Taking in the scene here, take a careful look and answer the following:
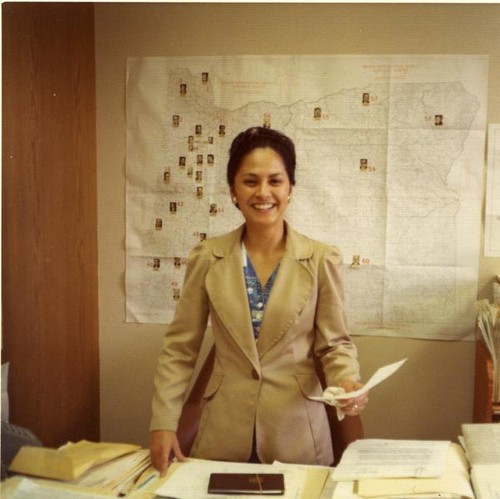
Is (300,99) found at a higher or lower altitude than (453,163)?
higher

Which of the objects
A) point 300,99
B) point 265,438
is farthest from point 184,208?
point 265,438

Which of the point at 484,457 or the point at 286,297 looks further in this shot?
the point at 286,297

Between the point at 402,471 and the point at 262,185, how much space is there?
624mm

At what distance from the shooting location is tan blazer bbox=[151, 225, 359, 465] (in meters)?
1.24

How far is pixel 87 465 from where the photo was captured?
1013 millimetres

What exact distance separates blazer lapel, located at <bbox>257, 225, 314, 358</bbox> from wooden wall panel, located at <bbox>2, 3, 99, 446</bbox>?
20.0 inches

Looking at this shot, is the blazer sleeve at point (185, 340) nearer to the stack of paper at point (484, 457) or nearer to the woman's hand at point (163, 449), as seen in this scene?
the woman's hand at point (163, 449)

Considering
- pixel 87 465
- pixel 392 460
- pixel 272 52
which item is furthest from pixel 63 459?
pixel 272 52

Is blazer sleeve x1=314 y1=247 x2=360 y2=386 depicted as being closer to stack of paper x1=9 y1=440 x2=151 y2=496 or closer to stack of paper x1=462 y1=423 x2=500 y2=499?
stack of paper x1=462 y1=423 x2=500 y2=499

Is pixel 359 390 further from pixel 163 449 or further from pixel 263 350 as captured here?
pixel 163 449

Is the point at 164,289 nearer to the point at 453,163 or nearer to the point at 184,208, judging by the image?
the point at 184,208

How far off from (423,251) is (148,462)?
1.30 metres

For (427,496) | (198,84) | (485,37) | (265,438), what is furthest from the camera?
(198,84)

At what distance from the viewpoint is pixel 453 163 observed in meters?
1.96
